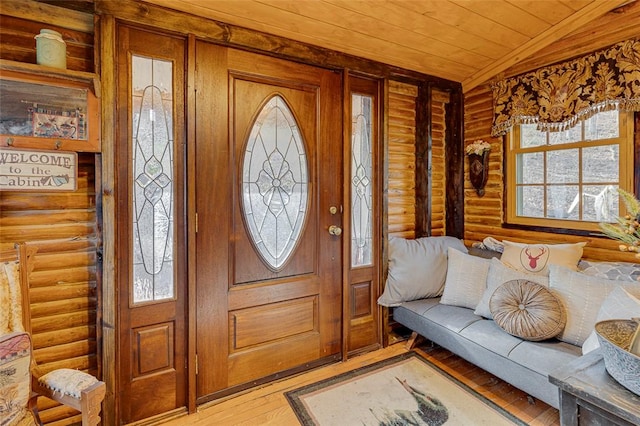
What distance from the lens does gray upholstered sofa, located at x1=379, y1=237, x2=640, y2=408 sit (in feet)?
5.65

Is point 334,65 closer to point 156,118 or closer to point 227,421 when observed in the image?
point 156,118

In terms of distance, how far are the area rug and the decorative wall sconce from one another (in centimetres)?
169

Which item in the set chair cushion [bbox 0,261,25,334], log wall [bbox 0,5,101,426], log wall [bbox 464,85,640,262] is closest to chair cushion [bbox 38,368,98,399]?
chair cushion [bbox 0,261,25,334]

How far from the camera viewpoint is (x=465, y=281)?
2.47 metres

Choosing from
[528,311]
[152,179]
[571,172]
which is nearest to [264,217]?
[152,179]

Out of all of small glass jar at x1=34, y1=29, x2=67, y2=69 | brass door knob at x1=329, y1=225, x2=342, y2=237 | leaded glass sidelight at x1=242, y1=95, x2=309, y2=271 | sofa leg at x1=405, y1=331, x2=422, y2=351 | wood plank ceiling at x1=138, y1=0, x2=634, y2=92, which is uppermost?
wood plank ceiling at x1=138, y1=0, x2=634, y2=92

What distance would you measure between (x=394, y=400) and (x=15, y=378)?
6.12 feet

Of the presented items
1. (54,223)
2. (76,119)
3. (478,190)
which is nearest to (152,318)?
(54,223)

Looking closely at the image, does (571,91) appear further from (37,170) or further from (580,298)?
(37,170)

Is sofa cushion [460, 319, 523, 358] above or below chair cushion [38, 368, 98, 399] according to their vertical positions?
below

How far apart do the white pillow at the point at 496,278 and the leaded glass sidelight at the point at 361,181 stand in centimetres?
87

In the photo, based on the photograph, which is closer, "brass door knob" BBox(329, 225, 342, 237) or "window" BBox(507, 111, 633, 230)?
"window" BBox(507, 111, 633, 230)

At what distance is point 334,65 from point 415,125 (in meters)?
1.07

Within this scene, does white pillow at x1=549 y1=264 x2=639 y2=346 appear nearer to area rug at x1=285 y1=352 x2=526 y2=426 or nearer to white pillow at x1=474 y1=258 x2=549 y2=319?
white pillow at x1=474 y1=258 x2=549 y2=319
